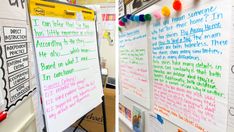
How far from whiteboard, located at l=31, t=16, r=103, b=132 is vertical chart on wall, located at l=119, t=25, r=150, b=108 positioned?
213 millimetres

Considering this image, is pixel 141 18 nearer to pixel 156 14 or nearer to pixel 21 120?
pixel 156 14

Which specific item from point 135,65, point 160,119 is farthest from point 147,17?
point 160,119

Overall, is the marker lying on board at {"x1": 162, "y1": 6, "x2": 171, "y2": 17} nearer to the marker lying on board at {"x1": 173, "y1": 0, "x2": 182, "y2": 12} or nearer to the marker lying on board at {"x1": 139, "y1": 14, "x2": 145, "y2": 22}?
the marker lying on board at {"x1": 173, "y1": 0, "x2": 182, "y2": 12}

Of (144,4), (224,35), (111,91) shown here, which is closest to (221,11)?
(224,35)

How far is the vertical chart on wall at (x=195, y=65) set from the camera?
641 millimetres

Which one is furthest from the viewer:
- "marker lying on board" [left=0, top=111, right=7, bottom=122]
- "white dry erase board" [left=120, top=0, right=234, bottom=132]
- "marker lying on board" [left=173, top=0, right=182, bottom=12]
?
"marker lying on board" [left=0, top=111, right=7, bottom=122]

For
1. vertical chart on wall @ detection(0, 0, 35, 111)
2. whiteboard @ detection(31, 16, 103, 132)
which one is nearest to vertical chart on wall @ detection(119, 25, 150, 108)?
whiteboard @ detection(31, 16, 103, 132)

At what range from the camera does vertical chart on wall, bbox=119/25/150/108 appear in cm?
112

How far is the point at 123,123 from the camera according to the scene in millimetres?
1535

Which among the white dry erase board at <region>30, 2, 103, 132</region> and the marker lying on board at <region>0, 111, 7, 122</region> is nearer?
the marker lying on board at <region>0, 111, 7, 122</region>

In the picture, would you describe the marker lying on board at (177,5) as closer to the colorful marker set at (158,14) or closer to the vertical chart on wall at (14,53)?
the colorful marker set at (158,14)

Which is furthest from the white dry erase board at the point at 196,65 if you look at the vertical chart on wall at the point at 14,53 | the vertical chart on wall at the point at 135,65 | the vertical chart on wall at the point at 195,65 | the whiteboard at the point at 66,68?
the vertical chart on wall at the point at 14,53

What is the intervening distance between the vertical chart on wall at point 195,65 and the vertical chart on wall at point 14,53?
2.27 feet

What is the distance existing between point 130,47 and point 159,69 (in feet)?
1.13
